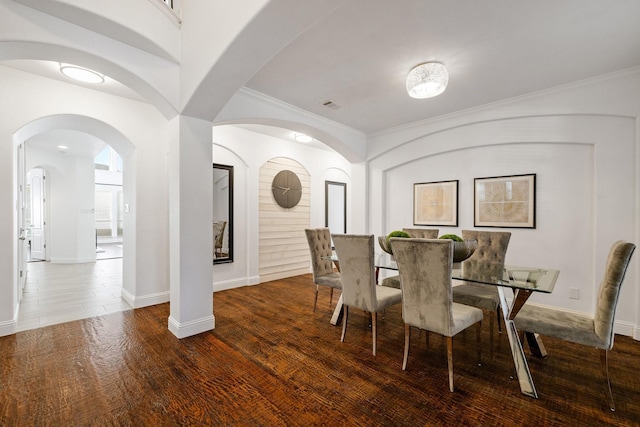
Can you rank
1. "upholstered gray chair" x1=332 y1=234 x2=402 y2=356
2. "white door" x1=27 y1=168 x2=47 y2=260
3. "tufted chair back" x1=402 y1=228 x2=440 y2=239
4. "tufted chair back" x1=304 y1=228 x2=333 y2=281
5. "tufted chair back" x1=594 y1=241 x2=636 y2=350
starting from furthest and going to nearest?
1. "white door" x1=27 y1=168 x2=47 y2=260
2. "tufted chair back" x1=402 y1=228 x2=440 y2=239
3. "tufted chair back" x1=304 y1=228 x2=333 y2=281
4. "upholstered gray chair" x1=332 y1=234 x2=402 y2=356
5. "tufted chair back" x1=594 y1=241 x2=636 y2=350

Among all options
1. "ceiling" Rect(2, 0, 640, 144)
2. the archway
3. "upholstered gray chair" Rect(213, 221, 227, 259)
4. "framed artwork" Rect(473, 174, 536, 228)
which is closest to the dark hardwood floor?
the archway

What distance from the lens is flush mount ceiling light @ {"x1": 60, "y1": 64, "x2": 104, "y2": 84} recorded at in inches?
111

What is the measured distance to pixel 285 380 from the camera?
6.92 feet

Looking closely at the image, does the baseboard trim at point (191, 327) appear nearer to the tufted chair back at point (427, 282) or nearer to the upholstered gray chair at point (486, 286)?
the tufted chair back at point (427, 282)

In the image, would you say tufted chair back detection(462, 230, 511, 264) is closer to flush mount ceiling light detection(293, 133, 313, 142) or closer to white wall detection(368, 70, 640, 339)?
white wall detection(368, 70, 640, 339)

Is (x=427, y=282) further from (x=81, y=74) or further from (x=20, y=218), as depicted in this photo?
(x=20, y=218)

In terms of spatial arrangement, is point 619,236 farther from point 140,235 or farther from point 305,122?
point 140,235

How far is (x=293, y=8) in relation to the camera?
1617mm

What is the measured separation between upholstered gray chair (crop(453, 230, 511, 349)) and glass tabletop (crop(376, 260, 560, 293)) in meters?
0.26

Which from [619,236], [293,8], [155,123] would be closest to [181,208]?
[155,123]

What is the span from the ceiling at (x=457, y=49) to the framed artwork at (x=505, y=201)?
1063 millimetres

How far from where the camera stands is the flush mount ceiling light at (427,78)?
8.67 ft

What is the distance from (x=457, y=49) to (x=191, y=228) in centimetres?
299

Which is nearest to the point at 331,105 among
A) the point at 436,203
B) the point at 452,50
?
the point at 452,50
